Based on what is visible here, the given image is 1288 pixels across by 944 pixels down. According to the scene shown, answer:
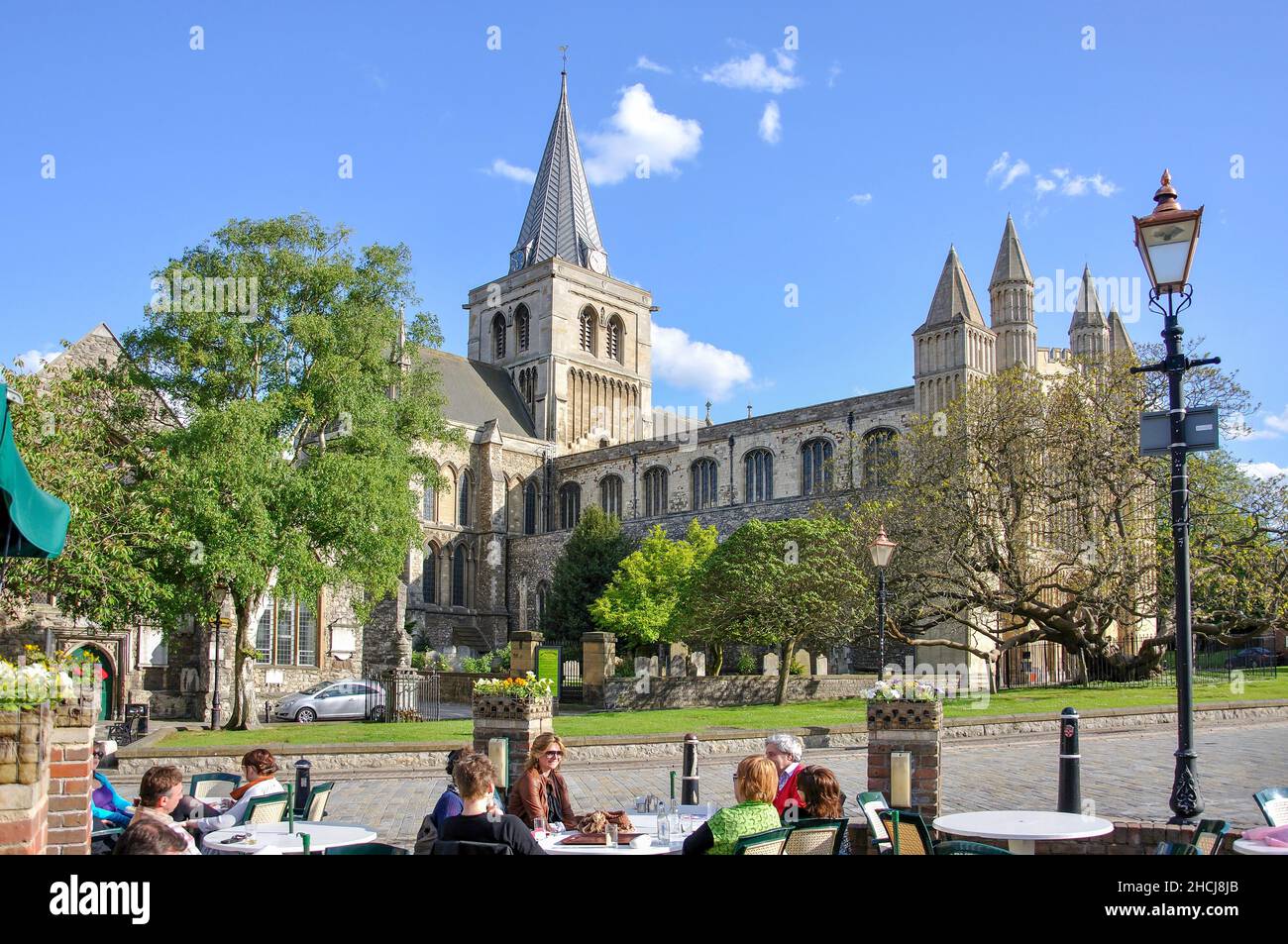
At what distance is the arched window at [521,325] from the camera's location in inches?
2549

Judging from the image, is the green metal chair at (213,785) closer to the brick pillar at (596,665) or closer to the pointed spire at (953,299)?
the brick pillar at (596,665)

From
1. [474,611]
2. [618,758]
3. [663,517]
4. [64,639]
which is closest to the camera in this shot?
[618,758]

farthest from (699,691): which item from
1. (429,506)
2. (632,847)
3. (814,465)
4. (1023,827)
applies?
(429,506)

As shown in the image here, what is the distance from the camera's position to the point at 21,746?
17.0 ft

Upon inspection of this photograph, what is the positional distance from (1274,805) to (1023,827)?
1.52 metres

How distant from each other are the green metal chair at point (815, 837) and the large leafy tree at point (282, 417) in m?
19.1

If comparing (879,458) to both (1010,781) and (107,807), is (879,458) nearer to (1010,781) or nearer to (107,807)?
(1010,781)

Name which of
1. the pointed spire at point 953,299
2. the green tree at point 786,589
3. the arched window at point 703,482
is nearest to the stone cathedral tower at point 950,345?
the pointed spire at point 953,299

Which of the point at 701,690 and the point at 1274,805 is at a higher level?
the point at 1274,805
